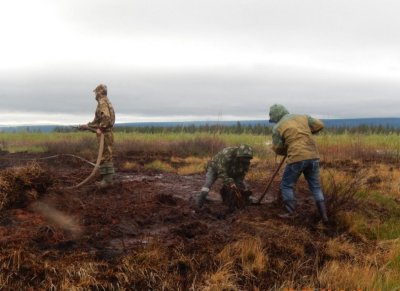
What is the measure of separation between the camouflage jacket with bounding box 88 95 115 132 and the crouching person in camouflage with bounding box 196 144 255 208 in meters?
2.41

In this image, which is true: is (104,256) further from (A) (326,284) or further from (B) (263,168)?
(B) (263,168)

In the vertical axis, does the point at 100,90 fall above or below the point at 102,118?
above

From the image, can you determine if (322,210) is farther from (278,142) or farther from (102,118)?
(102,118)

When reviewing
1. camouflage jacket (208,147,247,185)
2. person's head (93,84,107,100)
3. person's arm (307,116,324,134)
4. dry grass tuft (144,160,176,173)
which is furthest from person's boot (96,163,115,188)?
person's arm (307,116,324,134)

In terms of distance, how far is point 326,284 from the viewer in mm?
4371

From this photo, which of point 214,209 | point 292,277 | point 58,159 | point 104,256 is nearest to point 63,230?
point 104,256

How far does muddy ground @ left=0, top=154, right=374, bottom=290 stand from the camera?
433 centimetres

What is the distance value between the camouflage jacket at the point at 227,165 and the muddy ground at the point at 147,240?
0.59m

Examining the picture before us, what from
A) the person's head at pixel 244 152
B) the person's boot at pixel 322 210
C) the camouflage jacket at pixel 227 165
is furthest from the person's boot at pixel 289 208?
the person's head at pixel 244 152

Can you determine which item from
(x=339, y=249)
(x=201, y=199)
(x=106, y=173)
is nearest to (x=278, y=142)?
(x=201, y=199)

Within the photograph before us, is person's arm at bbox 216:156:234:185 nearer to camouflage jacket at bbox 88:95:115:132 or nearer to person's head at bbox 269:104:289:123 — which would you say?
person's head at bbox 269:104:289:123

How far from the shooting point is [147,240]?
17.6 ft

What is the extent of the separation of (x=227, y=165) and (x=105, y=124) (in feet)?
9.18

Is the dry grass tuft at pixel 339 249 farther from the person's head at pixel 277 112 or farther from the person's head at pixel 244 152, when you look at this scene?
the person's head at pixel 277 112
